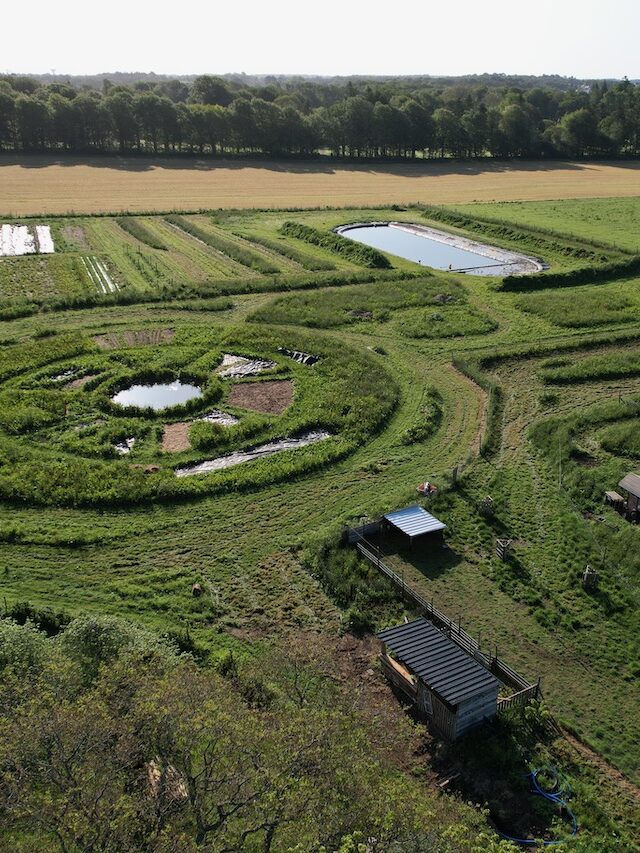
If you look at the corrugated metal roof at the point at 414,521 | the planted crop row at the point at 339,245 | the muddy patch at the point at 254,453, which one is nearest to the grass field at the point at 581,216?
the planted crop row at the point at 339,245

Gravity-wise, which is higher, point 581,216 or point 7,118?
point 7,118

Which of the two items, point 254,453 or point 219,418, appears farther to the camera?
point 219,418

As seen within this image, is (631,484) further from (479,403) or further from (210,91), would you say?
(210,91)

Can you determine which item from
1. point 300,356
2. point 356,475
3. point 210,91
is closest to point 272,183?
point 210,91

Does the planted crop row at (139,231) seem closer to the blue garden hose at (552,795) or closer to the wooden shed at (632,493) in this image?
the wooden shed at (632,493)

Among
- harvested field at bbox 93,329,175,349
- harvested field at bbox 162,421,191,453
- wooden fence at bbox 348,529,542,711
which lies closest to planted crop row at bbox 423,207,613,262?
harvested field at bbox 93,329,175,349

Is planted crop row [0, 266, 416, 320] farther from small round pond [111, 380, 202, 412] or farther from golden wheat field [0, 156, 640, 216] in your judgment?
golden wheat field [0, 156, 640, 216]
